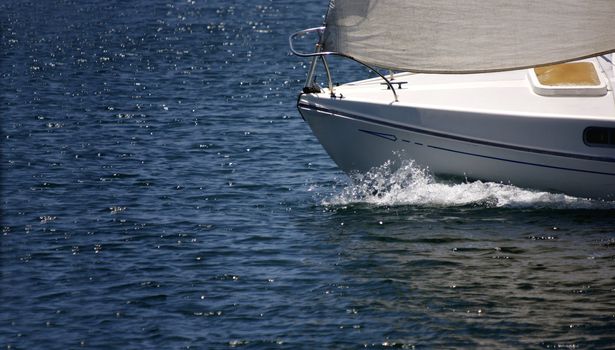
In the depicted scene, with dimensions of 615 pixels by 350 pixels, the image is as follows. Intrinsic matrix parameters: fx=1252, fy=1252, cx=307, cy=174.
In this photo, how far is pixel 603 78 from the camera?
71.4ft

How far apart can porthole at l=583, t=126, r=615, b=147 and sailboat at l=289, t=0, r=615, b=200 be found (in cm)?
2

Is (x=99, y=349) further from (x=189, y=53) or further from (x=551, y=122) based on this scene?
(x=189, y=53)

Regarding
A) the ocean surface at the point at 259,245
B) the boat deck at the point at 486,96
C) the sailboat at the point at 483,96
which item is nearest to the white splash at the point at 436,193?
the ocean surface at the point at 259,245

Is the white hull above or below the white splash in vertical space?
above

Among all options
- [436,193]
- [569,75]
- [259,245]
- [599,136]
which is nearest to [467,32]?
[569,75]

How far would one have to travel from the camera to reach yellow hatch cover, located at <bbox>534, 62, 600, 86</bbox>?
70.5 feet

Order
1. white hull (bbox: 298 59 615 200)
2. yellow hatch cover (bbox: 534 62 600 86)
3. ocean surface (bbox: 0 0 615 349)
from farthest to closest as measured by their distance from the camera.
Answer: yellow hatch cover (bbox: 534 62 600 86) → white hull (bbox: 298 59 615 200) → ocean surface (bbox: 0 0 615 349)

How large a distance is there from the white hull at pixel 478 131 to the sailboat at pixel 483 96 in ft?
0.06

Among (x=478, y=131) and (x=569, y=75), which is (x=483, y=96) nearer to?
(x=478, y=131)

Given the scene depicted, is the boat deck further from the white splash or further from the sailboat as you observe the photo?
the white splash

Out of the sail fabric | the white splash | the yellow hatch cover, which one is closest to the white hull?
the white splash

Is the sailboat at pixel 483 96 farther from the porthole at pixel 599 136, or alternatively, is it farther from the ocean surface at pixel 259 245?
the ocean surface at pixel 259 245

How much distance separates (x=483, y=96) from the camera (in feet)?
71.1

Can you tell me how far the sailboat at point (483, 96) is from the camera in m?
20.4
